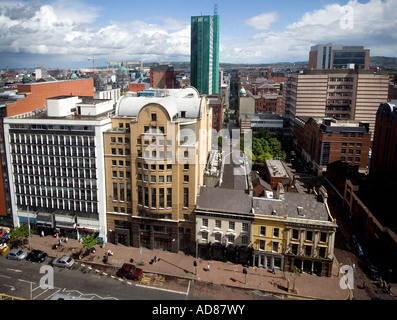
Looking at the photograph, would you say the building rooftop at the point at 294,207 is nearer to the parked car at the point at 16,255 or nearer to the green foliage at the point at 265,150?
the parked car at the point at 16,255

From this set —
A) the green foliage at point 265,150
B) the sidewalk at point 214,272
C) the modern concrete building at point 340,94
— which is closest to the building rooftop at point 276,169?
the green foliage at point 265,150

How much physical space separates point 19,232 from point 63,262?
13.7 m

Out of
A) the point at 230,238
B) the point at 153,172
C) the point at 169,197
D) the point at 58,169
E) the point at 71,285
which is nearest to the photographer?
the point at 71,285

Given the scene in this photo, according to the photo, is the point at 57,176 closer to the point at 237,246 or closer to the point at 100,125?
the point at 100,125

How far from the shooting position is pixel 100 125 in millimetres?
59000

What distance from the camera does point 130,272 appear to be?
170 ft

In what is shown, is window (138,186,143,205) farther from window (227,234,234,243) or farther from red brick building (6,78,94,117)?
red brick building (6,78,94,117)

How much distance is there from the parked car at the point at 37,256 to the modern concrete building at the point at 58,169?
7.36 m

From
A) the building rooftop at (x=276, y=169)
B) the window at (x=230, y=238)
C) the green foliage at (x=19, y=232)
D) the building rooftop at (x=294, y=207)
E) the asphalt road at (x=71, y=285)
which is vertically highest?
the building rooftop at (x=294, y=207)

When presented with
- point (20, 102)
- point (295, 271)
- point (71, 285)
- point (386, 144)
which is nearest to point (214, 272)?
point (295, 271)

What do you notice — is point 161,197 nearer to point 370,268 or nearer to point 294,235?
point 294,235

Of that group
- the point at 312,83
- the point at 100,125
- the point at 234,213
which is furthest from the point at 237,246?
the point at 312,83

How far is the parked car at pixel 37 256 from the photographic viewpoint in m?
56.7

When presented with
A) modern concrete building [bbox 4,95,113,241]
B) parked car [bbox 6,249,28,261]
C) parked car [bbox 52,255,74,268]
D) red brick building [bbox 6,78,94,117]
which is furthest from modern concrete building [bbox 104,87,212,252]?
red brick building [bbox 6,78,94,117]
